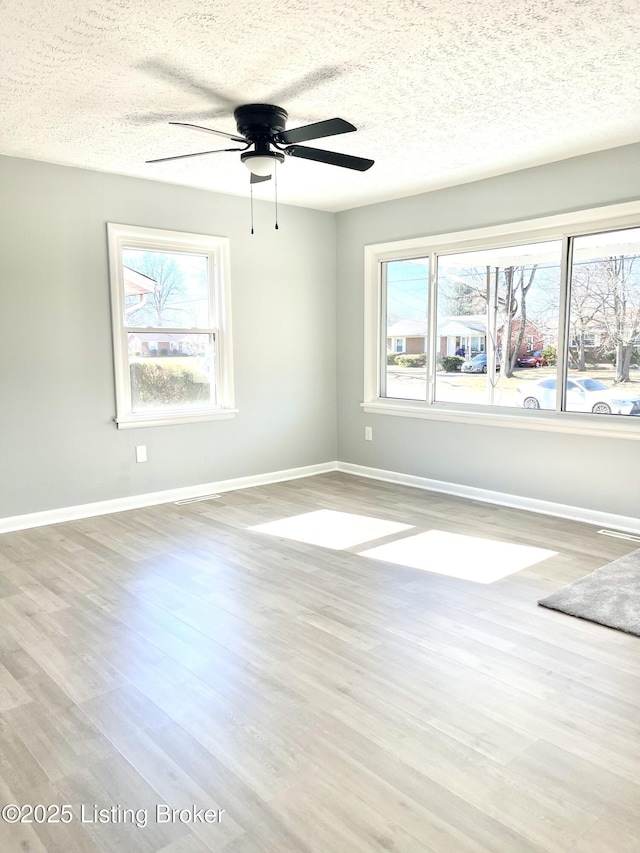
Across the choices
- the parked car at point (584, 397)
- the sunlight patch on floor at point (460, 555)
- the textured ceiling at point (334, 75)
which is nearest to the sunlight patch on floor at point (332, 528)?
the sunlight patch on floor at point (460, 555)

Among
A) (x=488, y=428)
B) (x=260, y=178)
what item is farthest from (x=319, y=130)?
(x=488, y=428)

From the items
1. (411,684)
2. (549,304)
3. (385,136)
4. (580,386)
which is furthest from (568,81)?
(411,684)

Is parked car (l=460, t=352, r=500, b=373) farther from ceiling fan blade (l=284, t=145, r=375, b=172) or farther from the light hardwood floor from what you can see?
ceiling fan blade (l=284, t=145, r=375, b=172)

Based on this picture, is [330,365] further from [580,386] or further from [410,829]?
[410,829]

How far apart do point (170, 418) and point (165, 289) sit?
1.04 meters

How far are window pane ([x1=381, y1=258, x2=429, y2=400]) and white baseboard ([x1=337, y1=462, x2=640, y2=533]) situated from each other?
754mm

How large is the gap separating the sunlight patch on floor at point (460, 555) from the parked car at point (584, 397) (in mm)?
1193

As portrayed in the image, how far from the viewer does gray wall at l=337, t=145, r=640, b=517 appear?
4184 mm

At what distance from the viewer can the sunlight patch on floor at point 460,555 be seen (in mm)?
3502

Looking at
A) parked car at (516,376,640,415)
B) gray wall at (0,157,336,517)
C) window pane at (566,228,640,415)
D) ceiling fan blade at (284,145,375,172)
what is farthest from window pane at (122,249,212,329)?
window pane at (566,228,640,415)

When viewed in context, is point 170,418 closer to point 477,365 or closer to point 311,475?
point 311,475

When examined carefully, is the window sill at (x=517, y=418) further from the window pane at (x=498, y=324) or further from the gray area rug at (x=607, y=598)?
the gray area rug at (x=607, y=598)

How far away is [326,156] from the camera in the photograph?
3.32 metres

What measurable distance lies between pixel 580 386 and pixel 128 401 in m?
3.40
